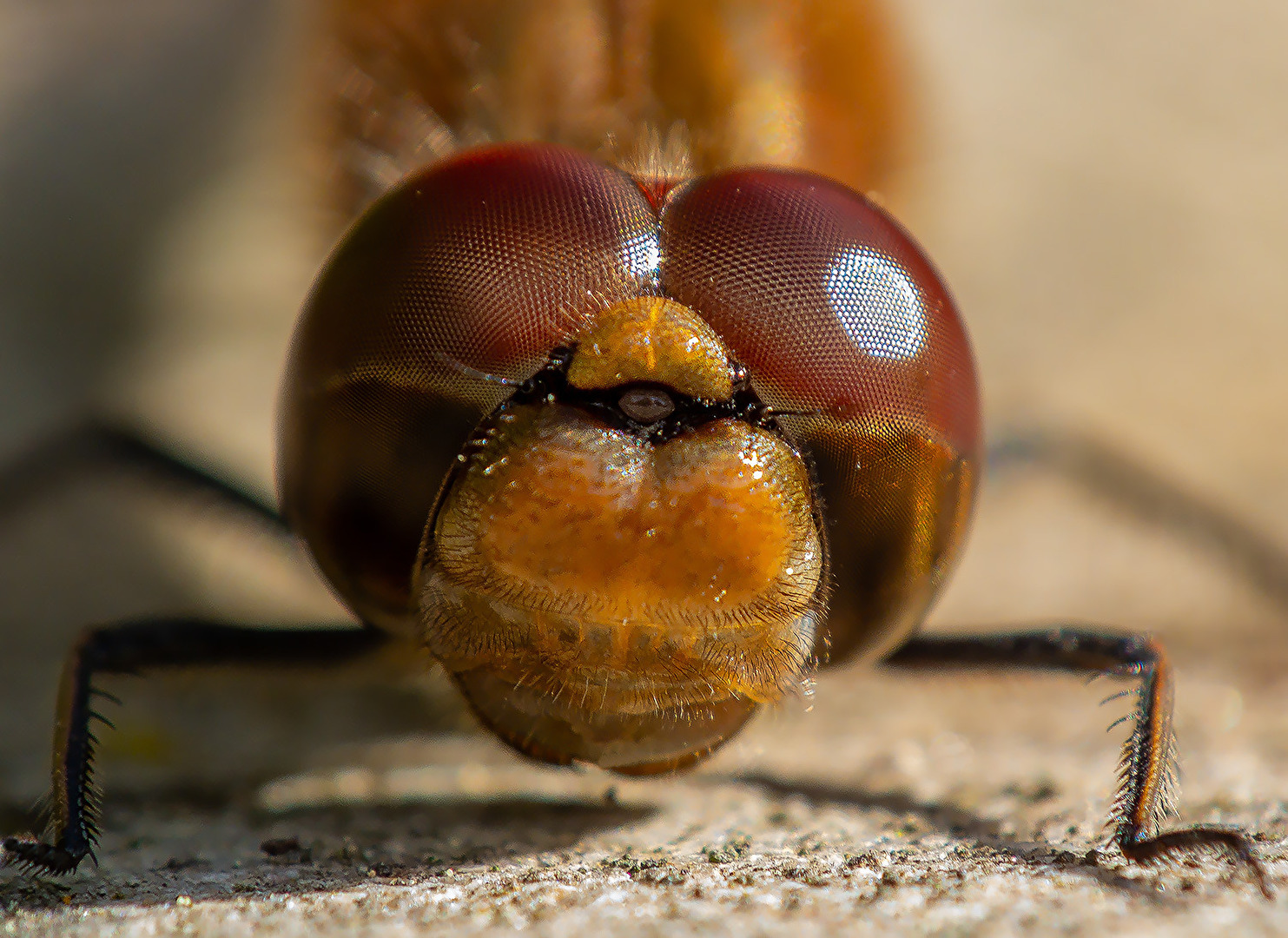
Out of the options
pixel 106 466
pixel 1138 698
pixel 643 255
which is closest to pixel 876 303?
pixel 643 255

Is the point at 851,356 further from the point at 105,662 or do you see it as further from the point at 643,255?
the point at 105,662

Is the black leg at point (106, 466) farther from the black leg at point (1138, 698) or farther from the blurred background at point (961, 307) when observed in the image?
the black leg at point (1138, 698)

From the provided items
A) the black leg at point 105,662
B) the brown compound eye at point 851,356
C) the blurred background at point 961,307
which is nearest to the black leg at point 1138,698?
the blurred background at point 961,307

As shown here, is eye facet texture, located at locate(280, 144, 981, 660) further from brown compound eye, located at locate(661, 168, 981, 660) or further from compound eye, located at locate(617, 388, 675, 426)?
compound eye, located at locate(617, 388, 675, 426)

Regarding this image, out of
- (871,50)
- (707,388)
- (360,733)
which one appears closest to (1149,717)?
(707,388)

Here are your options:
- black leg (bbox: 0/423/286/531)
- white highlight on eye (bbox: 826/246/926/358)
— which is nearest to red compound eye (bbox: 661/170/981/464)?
white highlight on eye (bbox: 826/246/926/358)
